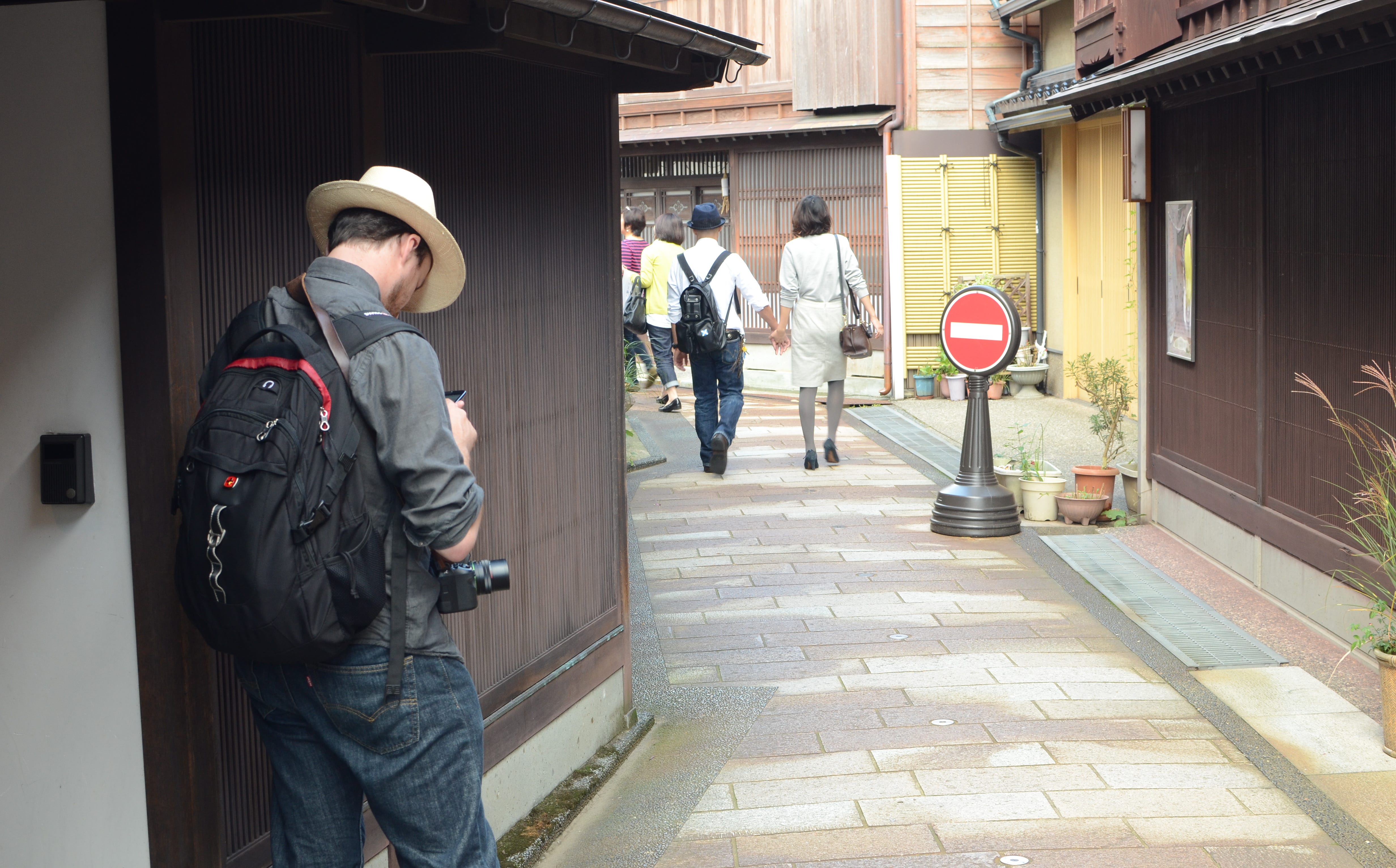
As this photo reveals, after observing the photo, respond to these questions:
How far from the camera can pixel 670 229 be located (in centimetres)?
1359

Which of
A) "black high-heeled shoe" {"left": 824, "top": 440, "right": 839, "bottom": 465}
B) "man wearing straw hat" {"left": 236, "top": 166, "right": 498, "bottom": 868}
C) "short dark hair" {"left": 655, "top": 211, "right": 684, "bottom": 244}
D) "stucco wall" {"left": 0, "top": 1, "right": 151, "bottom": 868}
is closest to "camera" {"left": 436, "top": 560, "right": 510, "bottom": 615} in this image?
"man wearing straw hat" {"left": 236, "top": 166, "right": 498, "bottom": 868}

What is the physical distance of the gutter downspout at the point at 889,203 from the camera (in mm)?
16562

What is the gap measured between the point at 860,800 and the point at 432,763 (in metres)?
2.27

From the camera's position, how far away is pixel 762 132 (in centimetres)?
1794

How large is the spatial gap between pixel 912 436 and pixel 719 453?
117 inches

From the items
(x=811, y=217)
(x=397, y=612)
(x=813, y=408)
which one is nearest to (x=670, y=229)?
(x=811, y=217)

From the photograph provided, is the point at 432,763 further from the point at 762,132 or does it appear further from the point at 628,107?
the point at 628,107

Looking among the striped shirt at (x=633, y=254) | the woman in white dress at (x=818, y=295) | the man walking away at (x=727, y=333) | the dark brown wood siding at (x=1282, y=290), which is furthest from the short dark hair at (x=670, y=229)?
the dark brown wood siding at (x=1282, y=290)

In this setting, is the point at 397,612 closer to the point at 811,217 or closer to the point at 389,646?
the point at 389,646

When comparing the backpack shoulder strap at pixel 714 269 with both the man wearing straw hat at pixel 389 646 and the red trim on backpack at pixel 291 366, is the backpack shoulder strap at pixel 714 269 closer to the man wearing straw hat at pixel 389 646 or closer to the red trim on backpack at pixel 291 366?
the man wearing straw hat at pixel 389 646

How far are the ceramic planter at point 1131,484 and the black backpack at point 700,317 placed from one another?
322 centimetres

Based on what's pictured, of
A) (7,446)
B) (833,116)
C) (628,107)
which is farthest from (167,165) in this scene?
(628,107)

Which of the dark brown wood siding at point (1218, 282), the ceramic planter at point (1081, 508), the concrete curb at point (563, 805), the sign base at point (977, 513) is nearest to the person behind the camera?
the concrete curb at point (563, 805)

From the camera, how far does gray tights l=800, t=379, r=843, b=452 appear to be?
11.5m
